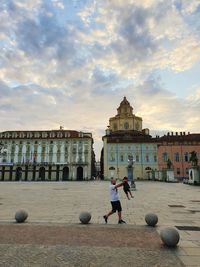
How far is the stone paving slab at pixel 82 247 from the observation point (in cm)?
545

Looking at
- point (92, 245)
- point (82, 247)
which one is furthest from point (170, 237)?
point (82, 247)

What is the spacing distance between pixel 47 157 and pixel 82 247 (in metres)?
92.7

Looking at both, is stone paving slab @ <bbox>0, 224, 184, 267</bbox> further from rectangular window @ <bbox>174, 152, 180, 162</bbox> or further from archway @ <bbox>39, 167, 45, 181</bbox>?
archway @ <bbox>39, 167, 45, 181</bbox>

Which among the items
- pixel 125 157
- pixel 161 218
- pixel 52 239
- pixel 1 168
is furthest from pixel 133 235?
pixel 1 168

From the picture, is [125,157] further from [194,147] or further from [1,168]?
[1,168]

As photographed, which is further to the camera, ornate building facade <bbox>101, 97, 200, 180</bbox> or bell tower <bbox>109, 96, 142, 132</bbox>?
bell tower <bbox>109, 96, 142, 132</bbox>

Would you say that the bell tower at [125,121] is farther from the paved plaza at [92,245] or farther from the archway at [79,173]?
the paved plaza at [92,245]

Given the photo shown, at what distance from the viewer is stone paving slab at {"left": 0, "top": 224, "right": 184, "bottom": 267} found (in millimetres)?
5449

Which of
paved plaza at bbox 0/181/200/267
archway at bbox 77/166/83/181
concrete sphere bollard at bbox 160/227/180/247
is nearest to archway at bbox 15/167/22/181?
archway at bbox 77/166/83/181

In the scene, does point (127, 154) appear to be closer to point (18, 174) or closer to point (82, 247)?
point (18, 174)

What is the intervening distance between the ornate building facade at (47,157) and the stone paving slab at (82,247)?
8589 centimetres

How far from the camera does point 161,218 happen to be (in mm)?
11109

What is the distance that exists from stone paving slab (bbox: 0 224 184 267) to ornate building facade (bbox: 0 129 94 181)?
8589 cm

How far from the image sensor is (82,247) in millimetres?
6473
